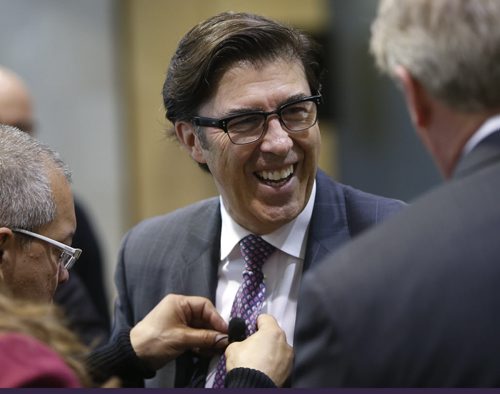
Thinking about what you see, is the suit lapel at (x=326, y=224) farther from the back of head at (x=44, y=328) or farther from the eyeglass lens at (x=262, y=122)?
the back of head at (x=44, y=328)

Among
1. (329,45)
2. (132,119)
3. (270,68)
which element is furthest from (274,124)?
(329,45)

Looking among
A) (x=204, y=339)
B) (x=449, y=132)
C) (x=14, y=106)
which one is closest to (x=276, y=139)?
(x=204, y=339)

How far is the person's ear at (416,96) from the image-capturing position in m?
1.36

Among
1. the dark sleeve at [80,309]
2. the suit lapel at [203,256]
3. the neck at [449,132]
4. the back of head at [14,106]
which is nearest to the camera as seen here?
the neck at [449,132]

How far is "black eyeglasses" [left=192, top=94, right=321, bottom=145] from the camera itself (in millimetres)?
2045

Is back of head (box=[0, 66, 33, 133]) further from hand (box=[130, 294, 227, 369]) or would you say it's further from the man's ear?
hand (box=[130, 294, 227, 369])

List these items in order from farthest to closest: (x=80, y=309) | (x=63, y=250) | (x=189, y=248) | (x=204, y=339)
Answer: (x=80, y=309), (x=189, y=248), (x=204, y=339), (x=63, y=250)

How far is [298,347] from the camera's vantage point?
4.42 ft

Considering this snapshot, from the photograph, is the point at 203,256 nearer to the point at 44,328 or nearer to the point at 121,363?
the point at 121,363

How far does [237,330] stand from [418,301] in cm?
85

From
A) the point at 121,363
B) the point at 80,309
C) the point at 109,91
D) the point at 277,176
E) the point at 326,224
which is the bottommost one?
the point at 80,309

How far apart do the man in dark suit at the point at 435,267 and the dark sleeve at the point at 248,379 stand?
447 mm

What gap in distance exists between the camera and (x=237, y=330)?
6.63 feet

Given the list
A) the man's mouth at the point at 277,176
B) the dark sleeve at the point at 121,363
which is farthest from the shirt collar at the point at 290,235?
the dark sleeve at the point at 121,363
